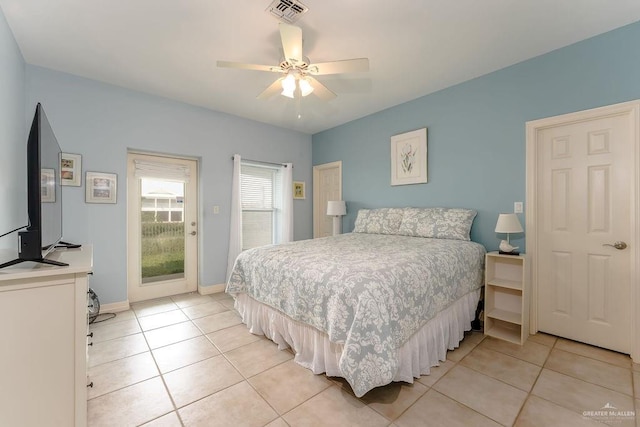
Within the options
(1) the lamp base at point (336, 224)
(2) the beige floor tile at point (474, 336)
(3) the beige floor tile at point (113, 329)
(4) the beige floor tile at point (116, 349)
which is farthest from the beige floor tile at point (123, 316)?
(2) the beige floor tile at point (474, 336)

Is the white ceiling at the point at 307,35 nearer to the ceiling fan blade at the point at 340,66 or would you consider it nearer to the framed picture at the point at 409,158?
the ceiling fan blade at the point at 340,66

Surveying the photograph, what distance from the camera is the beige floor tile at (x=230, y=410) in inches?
59.6

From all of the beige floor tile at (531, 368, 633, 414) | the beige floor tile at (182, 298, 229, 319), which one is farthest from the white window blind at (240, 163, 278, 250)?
the beige floor tile at (531, 368, 633, 414)

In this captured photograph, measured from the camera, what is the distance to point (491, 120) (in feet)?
9.57

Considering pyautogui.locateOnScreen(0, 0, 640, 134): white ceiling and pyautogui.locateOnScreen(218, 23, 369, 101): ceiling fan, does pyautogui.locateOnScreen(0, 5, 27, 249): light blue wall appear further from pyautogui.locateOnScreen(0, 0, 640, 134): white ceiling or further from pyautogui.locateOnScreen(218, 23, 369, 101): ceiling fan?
pyautogui.locateOnScreen(218, 23, 369, 101): ceiling fan

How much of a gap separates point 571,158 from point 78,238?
5.03 meters

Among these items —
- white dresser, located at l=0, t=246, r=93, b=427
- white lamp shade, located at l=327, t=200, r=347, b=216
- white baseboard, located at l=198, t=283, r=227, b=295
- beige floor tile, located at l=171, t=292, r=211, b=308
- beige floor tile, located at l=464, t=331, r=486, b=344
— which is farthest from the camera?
white lamp shade, located at l=327, t=200, r=347, b=216

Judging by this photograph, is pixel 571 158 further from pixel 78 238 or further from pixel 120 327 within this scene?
pixel 78 238

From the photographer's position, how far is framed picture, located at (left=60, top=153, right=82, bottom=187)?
2.86m

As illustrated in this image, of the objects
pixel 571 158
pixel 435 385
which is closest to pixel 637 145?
pixel 571 158

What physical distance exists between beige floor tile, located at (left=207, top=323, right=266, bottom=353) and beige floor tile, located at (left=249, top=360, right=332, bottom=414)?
52 cm

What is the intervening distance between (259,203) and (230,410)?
334 cm

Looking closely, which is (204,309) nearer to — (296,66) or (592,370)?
(296,66)

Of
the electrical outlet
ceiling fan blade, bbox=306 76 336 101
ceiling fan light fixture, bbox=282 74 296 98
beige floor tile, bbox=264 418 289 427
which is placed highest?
ceiling fan blade, bbox=306 76 336 101
